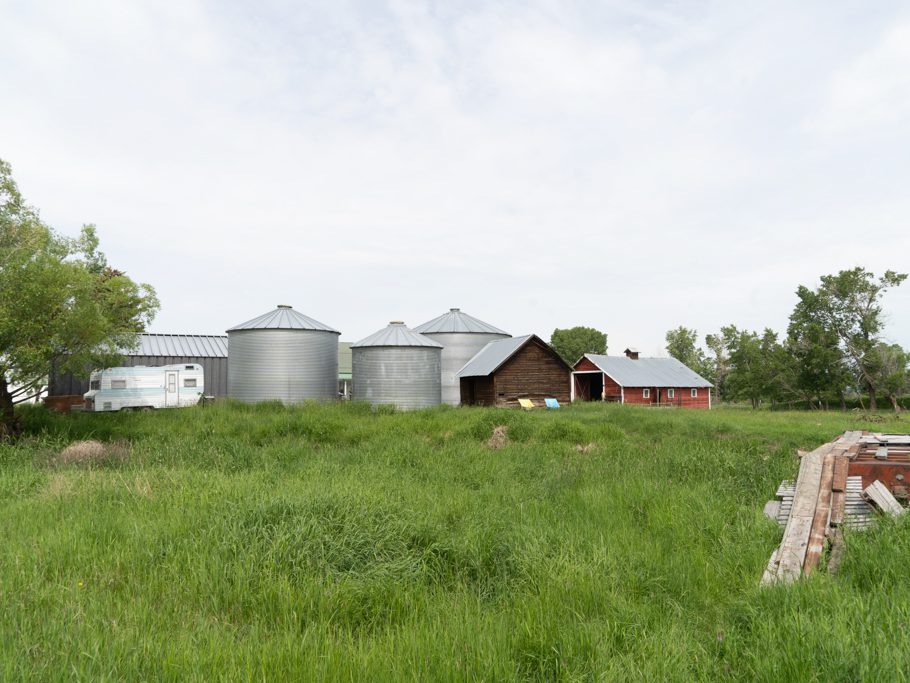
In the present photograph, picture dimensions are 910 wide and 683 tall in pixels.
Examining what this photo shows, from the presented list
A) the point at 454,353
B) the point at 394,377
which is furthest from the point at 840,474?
the point at 454,353

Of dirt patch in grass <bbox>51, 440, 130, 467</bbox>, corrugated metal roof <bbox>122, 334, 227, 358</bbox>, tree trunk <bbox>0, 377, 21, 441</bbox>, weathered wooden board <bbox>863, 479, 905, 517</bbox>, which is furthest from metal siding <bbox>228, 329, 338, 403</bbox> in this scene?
weathered wooden board <bbox>863, 479, 905, 517</bbox>

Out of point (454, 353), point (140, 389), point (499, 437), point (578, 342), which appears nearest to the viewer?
point (499, 437)

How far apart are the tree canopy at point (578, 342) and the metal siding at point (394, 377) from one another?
5068 centimetres

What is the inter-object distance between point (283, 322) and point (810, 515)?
27.7 m

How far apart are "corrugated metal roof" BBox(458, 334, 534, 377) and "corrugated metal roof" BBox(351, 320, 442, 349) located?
5158mm

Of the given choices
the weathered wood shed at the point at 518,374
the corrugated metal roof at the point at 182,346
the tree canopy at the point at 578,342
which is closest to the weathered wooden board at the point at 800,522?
Answer: the weathered wood shed at the point at 518,374

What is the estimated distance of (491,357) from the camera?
37.2 m

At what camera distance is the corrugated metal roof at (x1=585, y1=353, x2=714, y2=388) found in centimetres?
4550

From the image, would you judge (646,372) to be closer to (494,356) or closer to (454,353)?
(494,356)

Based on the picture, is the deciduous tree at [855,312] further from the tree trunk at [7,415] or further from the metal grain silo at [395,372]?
the tree trunk at [7,415]

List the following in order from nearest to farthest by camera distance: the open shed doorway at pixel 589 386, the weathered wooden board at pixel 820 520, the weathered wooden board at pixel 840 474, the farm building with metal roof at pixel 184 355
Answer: the weathered wooden board at pixel 820 520
the weathered wooden board at pixel 840 474
the farm building with metal roof at pixel 184 355
the open shed doorway at pixel 589 386

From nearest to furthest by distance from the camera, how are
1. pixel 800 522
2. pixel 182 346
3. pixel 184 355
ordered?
pixel 800 522 → pixel 184 355 → pixel 182 346

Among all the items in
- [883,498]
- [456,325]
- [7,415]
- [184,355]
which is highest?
[456,325]

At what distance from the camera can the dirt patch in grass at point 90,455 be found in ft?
38.8
